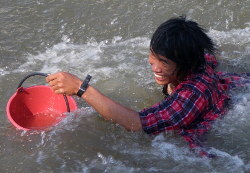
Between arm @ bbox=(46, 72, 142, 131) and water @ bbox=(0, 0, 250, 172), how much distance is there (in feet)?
0.91

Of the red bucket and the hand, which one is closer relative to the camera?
the hand

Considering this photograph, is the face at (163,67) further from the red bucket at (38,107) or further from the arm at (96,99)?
the red bucket at (38,107)

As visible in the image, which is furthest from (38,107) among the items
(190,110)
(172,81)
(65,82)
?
(190,110)

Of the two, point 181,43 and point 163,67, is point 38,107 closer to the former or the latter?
point 163,67

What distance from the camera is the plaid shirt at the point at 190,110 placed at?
276cm

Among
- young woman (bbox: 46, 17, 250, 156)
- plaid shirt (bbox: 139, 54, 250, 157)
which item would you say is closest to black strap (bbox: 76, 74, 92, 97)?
young woman (bbox: 46, 17, 250, 156)

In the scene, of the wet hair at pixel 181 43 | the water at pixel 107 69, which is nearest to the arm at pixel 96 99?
the water at pixel 107 69

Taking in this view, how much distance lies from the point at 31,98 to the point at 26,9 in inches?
91.4

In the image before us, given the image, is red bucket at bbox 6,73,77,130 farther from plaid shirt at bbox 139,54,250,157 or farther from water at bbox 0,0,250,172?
plaid shirt at bbox 139,54,250,157

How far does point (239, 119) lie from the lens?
330 cm

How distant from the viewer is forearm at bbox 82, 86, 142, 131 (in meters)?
2.78

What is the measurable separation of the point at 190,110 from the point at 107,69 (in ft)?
5.17

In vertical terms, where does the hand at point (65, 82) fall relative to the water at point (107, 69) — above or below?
above

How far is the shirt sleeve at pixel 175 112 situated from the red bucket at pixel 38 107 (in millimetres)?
716
